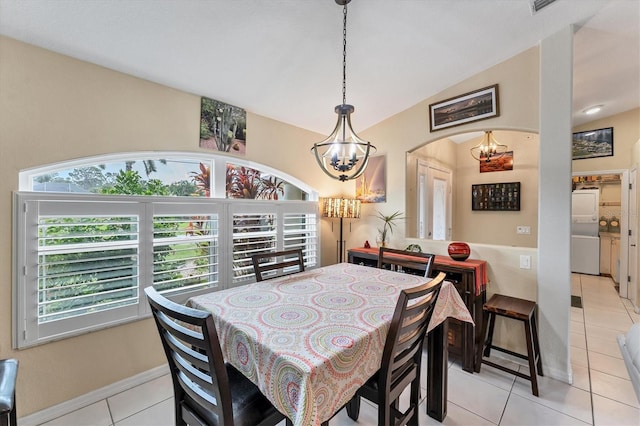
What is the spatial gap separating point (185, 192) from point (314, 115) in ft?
5.37

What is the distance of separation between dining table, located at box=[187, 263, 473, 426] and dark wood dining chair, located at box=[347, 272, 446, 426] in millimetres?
65

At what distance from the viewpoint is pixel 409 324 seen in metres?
1.25

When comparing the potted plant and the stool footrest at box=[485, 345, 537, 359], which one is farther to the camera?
the potted plant

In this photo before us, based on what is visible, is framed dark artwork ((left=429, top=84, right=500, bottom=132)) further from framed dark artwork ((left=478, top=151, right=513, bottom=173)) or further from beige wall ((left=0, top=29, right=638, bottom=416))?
framed dark artwork ((left=478, top=151, right=513, bottom=173))

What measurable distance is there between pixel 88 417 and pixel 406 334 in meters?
2.22

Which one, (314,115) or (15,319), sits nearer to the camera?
(15,319)

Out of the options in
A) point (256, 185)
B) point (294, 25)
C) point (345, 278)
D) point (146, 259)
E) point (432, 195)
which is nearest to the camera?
point (294, 25)

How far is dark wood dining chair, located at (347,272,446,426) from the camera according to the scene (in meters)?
1.16

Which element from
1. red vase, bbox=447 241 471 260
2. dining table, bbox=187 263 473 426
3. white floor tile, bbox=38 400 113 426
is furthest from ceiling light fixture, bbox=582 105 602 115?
white floor tile, bbox=38 400 113 426

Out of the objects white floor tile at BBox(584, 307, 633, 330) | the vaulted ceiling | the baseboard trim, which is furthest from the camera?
white floor tile at BBox(584, 307, 633, 330)

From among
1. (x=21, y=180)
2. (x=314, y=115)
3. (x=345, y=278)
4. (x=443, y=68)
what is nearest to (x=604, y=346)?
(x=345, y=278)

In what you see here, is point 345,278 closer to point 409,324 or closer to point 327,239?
point 409,324

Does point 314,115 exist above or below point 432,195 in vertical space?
above

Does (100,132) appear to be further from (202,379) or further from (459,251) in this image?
(459,251)
